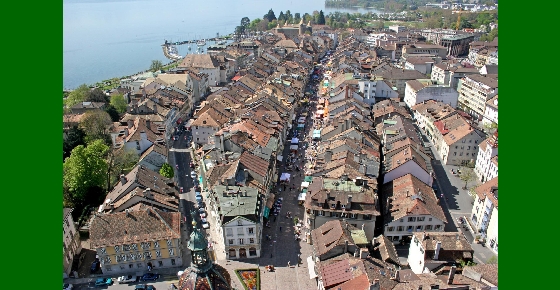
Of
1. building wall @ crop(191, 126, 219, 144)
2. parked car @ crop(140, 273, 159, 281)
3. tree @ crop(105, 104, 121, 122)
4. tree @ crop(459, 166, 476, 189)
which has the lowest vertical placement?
parked car @ crop(140, 273, 159, 281)

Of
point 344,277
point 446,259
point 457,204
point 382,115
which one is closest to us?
point 344,277

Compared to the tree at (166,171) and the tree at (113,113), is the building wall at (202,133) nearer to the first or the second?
the tree at (166,171)

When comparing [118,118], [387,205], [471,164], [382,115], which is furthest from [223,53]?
[387,205]

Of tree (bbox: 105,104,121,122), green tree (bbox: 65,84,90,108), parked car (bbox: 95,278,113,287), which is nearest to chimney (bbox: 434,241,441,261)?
parked car (bbox: 95,278,113,287)

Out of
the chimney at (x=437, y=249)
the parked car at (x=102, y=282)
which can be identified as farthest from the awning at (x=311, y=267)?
the parked car at (x=102, y=282)

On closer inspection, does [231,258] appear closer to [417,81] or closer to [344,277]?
[344,277]

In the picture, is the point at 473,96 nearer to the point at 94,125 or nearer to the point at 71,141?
the point at 94,125

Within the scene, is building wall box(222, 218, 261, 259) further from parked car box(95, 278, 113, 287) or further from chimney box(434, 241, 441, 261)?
chimney box(434, 241, 441, 261)
